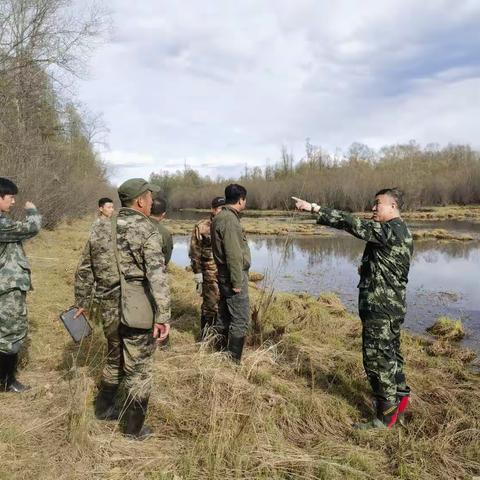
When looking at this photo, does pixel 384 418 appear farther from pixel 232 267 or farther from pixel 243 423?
pixel 232 267

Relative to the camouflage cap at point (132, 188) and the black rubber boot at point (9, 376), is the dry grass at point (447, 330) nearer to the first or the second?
the camouflage cap at point (132, 188)

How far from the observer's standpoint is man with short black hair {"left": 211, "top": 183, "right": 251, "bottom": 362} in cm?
474

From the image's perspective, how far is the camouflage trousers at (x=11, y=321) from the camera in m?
3.97

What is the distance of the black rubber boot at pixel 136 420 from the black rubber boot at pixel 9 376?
4.75 feet

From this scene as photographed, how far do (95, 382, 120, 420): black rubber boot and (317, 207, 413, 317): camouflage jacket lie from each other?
2292 mm

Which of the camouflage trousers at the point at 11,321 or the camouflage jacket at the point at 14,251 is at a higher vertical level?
the camouflage jacket at the point at 14,251

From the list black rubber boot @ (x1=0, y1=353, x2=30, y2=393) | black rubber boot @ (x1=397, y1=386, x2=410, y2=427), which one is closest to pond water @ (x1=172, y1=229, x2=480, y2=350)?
black rubber boot @ (x1=397, y1=386, x2=410, y2=427)

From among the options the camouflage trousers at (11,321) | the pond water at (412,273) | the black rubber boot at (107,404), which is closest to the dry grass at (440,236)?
the pond water at (412,273)

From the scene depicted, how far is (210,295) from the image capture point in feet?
19.7

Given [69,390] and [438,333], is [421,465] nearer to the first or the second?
[69,390]

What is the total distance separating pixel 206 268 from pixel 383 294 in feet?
9.51

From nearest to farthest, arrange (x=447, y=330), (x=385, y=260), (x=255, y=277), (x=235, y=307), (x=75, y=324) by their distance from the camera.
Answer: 1. (x=385, y=260)
2. (x=75, y=324)
3. (x=235, y=307)
4. (x=447, y=330)
5. (x=255, y=277)

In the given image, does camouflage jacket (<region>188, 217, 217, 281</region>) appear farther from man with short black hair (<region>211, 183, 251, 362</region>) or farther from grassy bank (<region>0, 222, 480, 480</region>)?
grassy bank (<region>0, 222, 480, 480</region>)

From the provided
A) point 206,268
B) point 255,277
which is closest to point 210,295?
point 206,268
